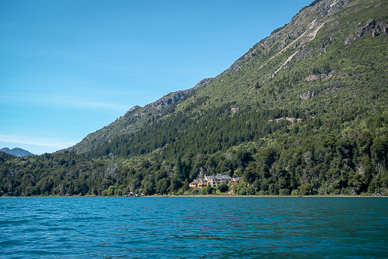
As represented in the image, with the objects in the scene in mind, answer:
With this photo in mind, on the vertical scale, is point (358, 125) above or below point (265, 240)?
above

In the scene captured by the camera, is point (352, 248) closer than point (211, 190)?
Yes

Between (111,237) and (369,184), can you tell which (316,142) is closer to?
(369,184)

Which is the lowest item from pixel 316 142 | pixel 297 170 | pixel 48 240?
pixel 48 240

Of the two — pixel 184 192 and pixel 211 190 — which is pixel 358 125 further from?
pixel 184 192

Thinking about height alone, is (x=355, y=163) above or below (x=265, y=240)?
above

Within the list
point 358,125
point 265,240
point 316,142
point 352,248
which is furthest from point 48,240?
point 358,125

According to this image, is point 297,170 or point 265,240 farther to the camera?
point 297,170

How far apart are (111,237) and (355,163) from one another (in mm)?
126099

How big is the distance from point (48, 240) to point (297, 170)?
434 feet

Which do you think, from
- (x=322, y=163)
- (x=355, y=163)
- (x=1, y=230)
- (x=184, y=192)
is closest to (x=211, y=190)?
(x=184, y=192)

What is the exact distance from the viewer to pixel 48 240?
122ft

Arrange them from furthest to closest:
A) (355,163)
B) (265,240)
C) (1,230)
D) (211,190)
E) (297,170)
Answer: (211,190) → (297,170) → (355,163) → (1,230) → (265,240)

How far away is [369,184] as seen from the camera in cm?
12900

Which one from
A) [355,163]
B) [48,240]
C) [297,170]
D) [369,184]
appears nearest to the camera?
[48,240]
